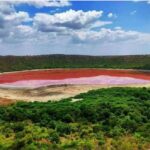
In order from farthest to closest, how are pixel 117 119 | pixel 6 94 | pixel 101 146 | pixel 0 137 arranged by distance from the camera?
pixel 6 94, pixel 117 119, pixel 0 137, pixel 101 146

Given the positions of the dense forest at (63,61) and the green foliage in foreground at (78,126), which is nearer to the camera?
the green foliage in foreground at (78,126)

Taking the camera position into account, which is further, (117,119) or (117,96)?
(117,96)

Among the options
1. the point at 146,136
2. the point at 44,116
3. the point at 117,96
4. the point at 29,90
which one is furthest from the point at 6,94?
the point at 146,136

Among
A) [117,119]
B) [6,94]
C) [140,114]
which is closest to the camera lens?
[117,119]

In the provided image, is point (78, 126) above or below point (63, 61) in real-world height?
above

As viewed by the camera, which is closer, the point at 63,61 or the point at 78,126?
the point at 78,126

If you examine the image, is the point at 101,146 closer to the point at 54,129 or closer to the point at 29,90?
the point at 54,129

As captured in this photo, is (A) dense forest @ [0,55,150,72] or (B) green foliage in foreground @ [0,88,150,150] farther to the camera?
(A) dense forest @ [0,55,150,72]

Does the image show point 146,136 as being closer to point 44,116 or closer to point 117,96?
point 44,116
